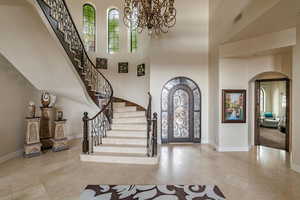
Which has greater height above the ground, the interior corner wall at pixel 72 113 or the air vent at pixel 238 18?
the air vent at pixel 238 18

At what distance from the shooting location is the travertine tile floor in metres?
2.51

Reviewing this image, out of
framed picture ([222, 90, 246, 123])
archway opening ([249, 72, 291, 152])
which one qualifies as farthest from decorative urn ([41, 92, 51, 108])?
archway opening ([249, 72, 291, 152])

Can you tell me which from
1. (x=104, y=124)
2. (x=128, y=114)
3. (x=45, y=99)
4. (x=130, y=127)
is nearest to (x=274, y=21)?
(x=130, y=127)

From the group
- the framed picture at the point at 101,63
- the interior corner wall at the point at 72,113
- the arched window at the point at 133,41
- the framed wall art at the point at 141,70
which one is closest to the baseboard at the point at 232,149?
the framed wall art at the point at 141,70

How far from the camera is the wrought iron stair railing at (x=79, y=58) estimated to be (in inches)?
124

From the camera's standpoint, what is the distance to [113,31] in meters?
6.45

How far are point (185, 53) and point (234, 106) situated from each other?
229 cm

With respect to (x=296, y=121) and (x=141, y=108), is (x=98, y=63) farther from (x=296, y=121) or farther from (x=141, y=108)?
(x=296, y=121)

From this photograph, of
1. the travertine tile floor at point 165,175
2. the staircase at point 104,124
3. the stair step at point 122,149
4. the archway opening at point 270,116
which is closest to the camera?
the travertine tile floor at point 165,175

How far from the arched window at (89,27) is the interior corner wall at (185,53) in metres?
2.64

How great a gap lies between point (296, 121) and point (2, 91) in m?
6.70

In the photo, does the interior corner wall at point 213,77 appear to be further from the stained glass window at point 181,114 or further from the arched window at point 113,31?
the arched window at point 113,31

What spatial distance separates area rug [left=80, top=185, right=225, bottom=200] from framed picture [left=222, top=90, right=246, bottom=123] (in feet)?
8.10

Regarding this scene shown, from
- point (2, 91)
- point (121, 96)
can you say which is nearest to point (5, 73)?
point (2, 91)
